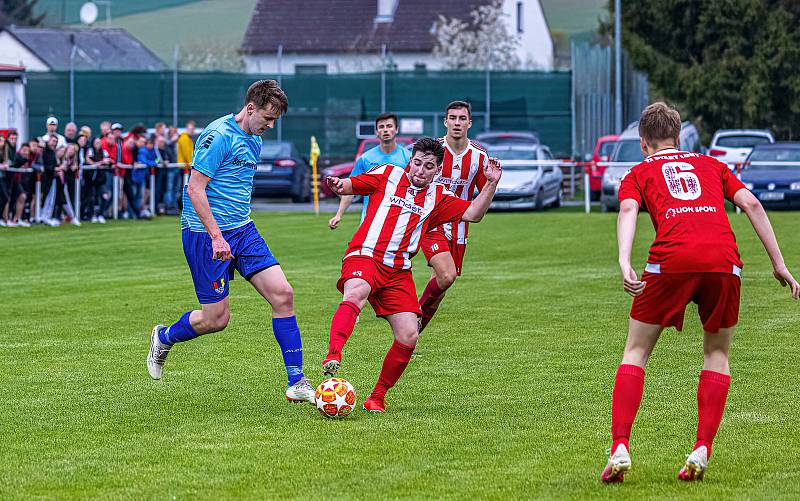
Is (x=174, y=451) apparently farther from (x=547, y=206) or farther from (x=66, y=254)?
(x=547, y=206)

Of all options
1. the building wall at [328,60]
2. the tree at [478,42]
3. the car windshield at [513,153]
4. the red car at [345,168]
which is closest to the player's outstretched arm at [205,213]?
the car windshield at [513,153]

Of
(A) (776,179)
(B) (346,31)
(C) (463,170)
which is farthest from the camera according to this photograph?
(B) (346,31)

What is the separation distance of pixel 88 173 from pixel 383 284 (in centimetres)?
1856

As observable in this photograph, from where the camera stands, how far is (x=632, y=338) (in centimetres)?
641

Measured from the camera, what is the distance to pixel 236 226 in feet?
27.9

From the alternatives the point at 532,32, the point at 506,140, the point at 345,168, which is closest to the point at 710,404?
the point at 345,168

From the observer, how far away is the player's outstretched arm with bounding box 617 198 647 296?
19.7ft

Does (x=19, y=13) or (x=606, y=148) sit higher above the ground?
(x=19, y=13)

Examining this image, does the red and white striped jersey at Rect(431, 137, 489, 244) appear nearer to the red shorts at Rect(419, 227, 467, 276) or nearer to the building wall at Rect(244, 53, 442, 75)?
the red shorts at Rect(419, 227, 467, 276)

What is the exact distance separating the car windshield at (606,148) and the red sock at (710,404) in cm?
2946

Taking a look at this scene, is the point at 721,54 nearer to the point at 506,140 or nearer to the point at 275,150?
the point at 506,140

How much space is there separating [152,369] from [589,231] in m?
16.0

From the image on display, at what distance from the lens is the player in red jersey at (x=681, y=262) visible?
6.25 m

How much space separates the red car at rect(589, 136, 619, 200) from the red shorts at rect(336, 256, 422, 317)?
81.7ft
